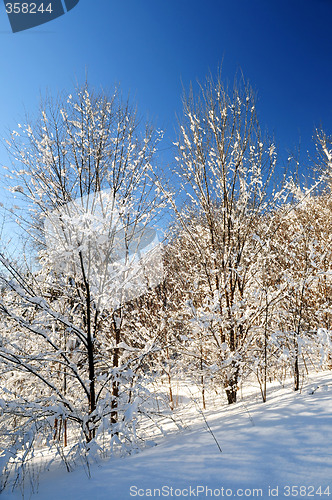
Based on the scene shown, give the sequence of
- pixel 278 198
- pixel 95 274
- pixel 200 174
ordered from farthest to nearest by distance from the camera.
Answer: pixel 200 174, pixel 278 198, pixel 95 274

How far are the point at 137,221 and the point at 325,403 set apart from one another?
3.20m

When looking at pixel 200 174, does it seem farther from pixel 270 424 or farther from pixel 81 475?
pixel 81 475

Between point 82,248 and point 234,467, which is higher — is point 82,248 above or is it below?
above

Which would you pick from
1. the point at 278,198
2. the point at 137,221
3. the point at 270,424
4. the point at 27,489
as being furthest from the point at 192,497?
the point at 278,198

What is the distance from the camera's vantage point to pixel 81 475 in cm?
226

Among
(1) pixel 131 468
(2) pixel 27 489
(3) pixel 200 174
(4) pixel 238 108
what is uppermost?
(4) pixel 238 108

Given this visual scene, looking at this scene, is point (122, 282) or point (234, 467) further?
point (122, 282)

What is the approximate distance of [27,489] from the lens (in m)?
2.25

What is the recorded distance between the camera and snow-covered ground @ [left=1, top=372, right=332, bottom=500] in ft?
4.89

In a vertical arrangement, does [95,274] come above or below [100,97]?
below

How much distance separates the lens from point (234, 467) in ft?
5.57

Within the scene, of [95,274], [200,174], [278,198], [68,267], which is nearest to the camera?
[68,267]

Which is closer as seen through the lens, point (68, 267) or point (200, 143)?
point (68, 267)

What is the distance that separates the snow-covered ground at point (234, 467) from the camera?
1.49 metres
